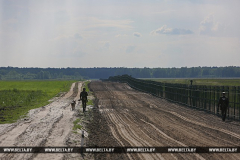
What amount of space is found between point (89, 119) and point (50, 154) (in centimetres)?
1064

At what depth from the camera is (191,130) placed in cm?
1789

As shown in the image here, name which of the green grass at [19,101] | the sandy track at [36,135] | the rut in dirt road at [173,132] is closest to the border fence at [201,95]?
the rut in dirt road at [173,132]

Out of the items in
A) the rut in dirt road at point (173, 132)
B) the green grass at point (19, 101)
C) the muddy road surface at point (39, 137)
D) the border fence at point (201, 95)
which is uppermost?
the border fence at point (201, 95)

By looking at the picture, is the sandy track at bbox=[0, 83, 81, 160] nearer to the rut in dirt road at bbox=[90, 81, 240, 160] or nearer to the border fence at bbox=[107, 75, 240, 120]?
the rut in dirt road at bbox=[90, 81, 240, 160]

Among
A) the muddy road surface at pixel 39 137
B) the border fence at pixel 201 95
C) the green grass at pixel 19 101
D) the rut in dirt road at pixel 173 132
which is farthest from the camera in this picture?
the green grass at pixel 19 101

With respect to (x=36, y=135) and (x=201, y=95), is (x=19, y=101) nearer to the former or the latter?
(x=201, y=95)

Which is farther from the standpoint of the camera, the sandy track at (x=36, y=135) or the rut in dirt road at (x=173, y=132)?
the rut in dirt road at (x=173, y=132)

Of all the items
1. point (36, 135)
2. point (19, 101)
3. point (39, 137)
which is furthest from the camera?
point (19, 101)

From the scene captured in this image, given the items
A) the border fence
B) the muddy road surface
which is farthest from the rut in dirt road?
the muddy road surface

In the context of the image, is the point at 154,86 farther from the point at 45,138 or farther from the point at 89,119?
the point at 45,138

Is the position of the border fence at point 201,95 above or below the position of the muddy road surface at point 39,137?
above

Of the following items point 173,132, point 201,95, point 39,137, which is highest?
point 201,95

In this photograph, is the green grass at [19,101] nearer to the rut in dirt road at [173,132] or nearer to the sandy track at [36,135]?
the sandy track at [36,135]

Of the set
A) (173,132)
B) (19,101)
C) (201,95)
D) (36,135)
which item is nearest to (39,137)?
(36,135)
